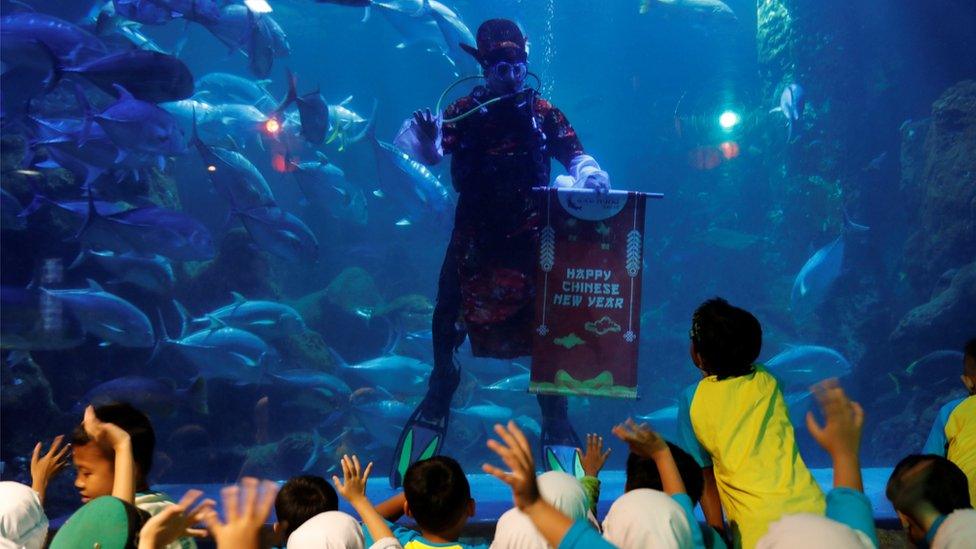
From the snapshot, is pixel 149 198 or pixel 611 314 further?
pixel 149 198

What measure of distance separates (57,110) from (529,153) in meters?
6.46

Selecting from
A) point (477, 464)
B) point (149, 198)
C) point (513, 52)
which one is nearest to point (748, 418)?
point (513, 52)

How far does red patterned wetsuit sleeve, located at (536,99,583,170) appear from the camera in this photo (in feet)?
15.8

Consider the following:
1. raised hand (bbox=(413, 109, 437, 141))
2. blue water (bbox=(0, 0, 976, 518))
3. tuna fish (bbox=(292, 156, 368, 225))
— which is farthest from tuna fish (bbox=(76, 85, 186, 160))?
tuna fish (bbox=(292, 156, 368, 225))

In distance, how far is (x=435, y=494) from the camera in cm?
187

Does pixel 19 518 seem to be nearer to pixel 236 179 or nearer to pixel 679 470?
pixel 679 470

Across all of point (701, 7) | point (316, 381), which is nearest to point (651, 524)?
point (316, 381)

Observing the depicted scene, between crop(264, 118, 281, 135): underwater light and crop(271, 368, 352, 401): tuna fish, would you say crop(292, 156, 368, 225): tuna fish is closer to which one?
crop(264, 118, 281, 135): underwater light

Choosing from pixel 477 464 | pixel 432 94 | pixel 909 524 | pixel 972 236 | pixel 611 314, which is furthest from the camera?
pixel 432 94

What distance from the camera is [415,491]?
188 centimetres

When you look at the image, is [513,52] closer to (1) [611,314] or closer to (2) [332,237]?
(1) [611,314]

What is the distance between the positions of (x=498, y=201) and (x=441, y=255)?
1190 cm

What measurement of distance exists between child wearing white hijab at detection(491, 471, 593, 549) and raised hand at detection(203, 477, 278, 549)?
24.0 inches

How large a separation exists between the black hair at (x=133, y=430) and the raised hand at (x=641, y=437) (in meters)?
1.46
